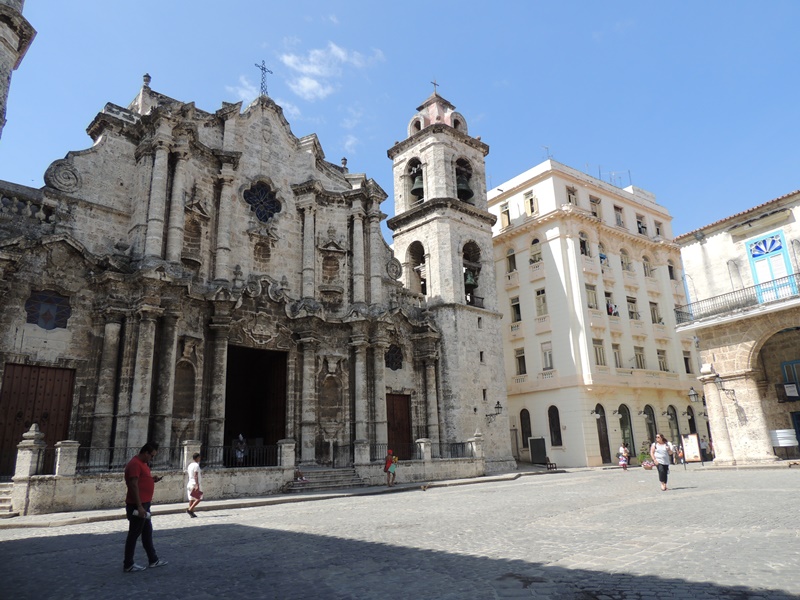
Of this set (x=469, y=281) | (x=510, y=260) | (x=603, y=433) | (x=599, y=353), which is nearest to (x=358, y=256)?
(x=469, y=281)

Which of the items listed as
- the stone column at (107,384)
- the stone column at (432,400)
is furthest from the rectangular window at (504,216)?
the stone column at (107,384)

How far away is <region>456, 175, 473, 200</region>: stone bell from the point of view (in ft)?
99.0

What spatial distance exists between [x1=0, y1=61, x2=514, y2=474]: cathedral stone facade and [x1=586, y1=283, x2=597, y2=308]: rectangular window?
258 inches

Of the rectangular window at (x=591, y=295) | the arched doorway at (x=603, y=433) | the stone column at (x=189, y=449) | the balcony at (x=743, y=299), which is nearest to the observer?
the stone column at (x=189, y=449)

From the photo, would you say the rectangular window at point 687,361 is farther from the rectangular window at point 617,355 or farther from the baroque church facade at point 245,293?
the baroque church facade at point 245,293

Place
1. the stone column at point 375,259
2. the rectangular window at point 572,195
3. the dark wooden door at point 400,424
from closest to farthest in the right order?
the dark wooden door at point 400,424 → the stone column at point 375,259 → the rectangular window at point 572,195

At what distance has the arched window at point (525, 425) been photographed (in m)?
32.4

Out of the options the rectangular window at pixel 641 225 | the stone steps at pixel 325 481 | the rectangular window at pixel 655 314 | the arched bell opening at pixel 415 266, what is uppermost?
the rectangular window at pixel 641 225

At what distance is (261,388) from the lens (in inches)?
928

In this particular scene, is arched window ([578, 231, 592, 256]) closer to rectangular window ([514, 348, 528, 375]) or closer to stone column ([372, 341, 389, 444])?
rectangular window ([514, 348, 528, 375])

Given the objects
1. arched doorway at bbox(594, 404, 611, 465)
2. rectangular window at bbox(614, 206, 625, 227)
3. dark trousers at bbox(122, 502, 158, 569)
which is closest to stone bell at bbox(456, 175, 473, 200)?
rectangular window at bbox(614, 206, 625, 227)

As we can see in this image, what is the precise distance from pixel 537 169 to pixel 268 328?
20.8 m

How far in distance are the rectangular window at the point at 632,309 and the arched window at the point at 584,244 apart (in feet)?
14.3

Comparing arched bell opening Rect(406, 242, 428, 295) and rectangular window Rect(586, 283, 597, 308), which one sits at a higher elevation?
arched bell opening Rect(406, 242, 428, 295)
